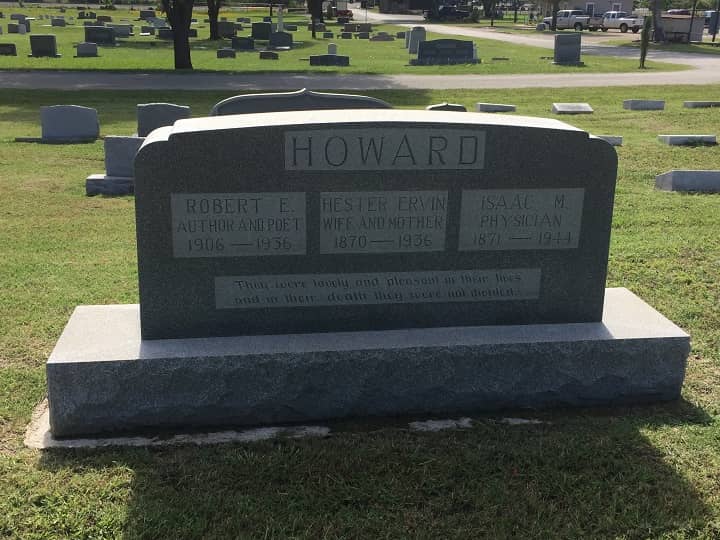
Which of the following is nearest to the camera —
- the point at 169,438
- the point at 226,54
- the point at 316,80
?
the point at 169,438

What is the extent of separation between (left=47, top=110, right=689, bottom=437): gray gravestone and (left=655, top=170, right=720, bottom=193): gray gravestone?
556cm

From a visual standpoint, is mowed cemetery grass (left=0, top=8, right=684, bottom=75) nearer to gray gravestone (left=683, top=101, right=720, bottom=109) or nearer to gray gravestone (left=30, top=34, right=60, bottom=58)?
gray gravestone (left=30, top=34, right=60, bottom=58)

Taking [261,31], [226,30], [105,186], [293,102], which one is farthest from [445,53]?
[293,102]

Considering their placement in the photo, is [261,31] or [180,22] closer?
[180,22]

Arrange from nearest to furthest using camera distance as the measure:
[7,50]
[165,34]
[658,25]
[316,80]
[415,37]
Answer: [316,80] < [7,50] < [415,37] < [658,25] < [165,34]

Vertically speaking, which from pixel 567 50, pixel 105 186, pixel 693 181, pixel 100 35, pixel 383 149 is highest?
pixel 383 149

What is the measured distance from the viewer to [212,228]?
4.20 meters

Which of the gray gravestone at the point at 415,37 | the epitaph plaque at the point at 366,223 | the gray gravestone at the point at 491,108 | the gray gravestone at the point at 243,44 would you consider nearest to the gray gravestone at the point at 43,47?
the gray gravestone at the point at 243,44

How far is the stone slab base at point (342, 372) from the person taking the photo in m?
4.07

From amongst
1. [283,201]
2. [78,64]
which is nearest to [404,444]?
[283,201]

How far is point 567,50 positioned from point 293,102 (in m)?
25.5

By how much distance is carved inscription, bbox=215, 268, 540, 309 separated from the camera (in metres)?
4.32

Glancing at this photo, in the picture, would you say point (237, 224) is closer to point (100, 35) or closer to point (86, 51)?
point (86, 51)

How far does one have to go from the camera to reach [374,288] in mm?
4445
